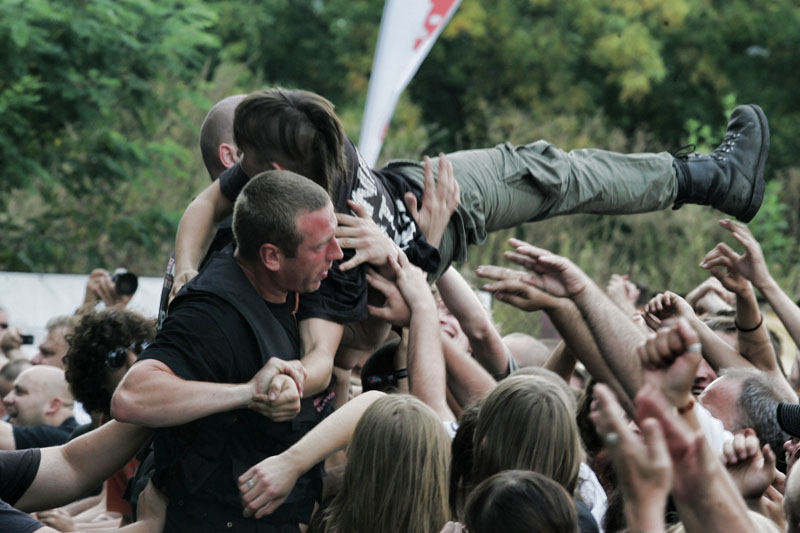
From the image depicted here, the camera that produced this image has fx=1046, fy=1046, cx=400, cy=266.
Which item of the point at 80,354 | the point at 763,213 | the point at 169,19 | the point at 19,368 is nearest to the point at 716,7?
the point at 763,213

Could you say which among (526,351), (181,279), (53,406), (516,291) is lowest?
(53,406)

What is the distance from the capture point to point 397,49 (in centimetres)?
734

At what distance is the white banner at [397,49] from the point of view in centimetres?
726

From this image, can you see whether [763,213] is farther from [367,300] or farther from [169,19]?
[367,300]

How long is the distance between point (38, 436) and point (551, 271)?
8.56ft

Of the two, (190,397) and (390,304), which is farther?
(390,304)

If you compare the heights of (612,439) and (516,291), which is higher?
(612,439)

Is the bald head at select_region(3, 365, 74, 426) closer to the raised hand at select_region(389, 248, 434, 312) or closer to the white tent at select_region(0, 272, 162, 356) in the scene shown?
the white tent at select_region(0, 272, 162, 356)

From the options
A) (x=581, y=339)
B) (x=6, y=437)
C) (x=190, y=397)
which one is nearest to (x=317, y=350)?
(x=190, y=397)

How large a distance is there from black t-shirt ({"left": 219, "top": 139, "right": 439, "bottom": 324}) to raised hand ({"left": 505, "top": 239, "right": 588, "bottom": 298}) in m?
0.54

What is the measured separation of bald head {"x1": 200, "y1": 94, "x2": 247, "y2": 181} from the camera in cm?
409

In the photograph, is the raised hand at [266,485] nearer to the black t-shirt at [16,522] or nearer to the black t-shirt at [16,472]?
the black t-shirt at [16,522]

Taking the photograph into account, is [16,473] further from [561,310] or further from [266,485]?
[561,310]

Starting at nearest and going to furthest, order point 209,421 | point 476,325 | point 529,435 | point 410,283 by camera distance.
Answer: point 529,435, point 209,421, point 410,283, point 476,325
